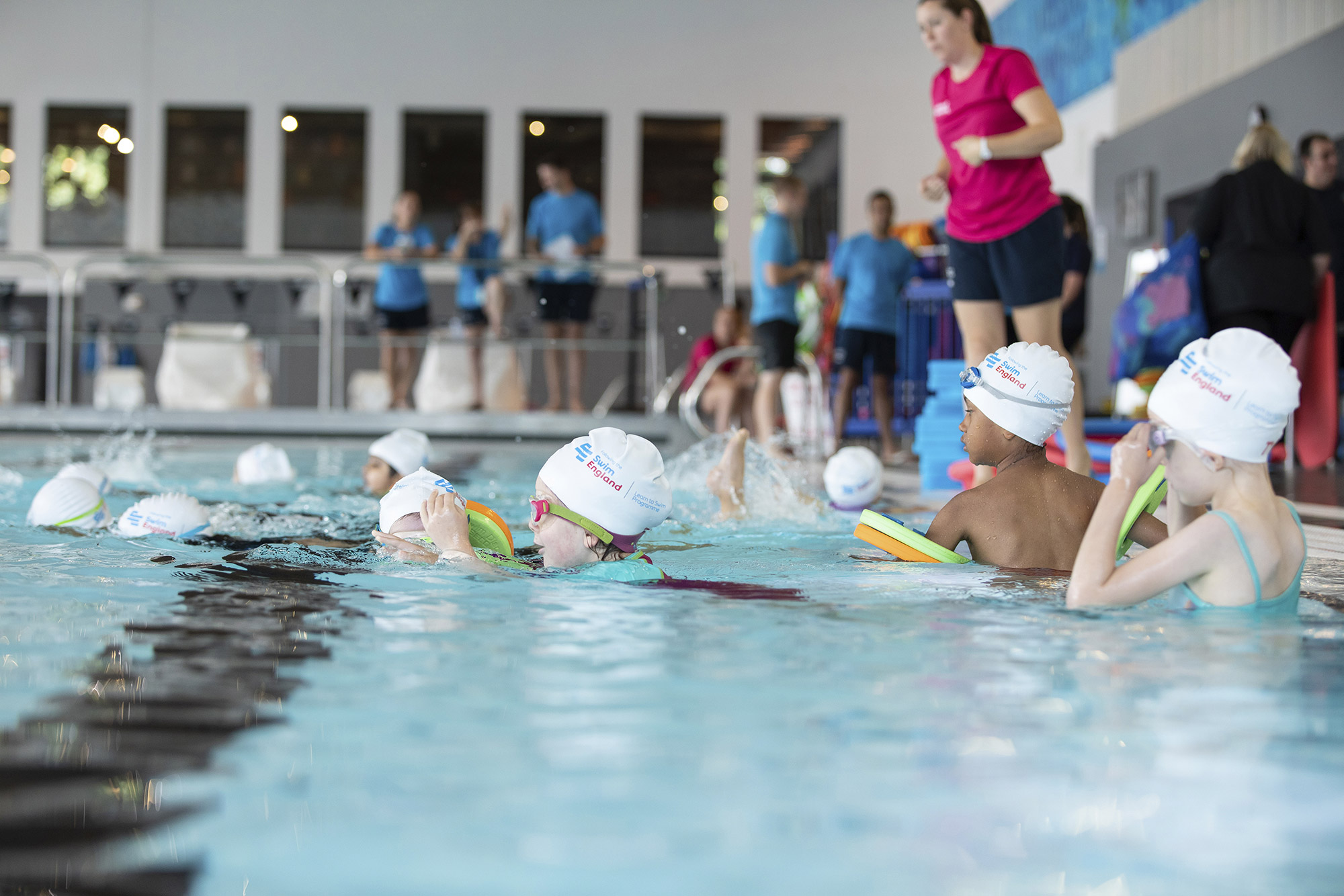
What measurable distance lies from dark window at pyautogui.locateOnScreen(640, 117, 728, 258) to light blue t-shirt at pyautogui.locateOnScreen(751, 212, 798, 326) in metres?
7.37

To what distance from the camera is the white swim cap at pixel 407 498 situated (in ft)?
10.6

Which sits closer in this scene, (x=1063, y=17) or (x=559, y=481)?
(x=559, y=481)

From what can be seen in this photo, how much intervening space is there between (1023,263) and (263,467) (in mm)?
3472

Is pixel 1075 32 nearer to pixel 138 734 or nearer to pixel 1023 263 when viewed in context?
pixel 1023 263

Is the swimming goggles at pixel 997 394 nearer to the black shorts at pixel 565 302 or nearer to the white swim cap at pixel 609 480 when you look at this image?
the white swim cap at pixel 609 480

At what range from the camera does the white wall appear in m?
14.9

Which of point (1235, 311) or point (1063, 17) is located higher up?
point (1063, 17)

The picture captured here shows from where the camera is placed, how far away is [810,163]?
1527 centimetres

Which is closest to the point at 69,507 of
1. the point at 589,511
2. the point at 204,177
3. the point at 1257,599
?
the point at 589,511

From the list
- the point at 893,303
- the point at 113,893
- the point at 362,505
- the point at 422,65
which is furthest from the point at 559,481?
the point at 422,65

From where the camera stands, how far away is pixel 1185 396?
227cm

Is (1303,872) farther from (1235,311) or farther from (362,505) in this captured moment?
(1235,311)

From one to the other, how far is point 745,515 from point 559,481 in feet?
5.19

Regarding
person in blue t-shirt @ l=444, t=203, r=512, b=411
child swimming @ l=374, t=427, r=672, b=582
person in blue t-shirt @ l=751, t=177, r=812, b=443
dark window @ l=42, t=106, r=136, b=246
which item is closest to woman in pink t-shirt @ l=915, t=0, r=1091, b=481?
child swimming @ l=374, t=427, r=672, b=582
